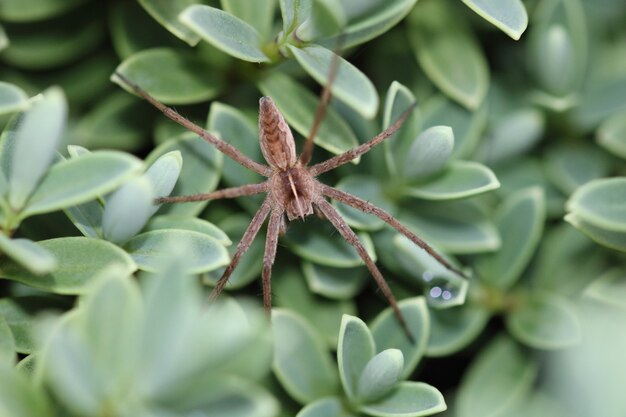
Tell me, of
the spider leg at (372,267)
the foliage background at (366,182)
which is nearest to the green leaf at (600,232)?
the foliage background at (366,182)

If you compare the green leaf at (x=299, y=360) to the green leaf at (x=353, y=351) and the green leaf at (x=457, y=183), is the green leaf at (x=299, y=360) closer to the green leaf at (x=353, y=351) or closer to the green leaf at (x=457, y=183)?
the green leaf at (x=353, y=351)

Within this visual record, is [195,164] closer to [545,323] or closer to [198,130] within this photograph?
[198,130]

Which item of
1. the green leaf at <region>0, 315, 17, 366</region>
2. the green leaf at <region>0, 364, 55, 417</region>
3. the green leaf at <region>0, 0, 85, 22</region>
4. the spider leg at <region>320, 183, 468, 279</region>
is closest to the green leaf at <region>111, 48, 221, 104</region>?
the green leaf at <region>0, 0, 85, 22</region>

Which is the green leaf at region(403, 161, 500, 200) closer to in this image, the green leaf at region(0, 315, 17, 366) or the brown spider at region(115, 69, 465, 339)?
the brown spider at region(115, 69, 465, 339)

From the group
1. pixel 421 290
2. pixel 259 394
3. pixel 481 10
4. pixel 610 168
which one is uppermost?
pixel 481 10

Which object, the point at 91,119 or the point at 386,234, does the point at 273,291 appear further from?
the point at 91,119

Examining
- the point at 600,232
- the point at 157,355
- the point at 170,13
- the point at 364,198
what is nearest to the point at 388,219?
the point at 364,198

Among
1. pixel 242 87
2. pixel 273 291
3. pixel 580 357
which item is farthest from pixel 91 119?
pixel 580 357
